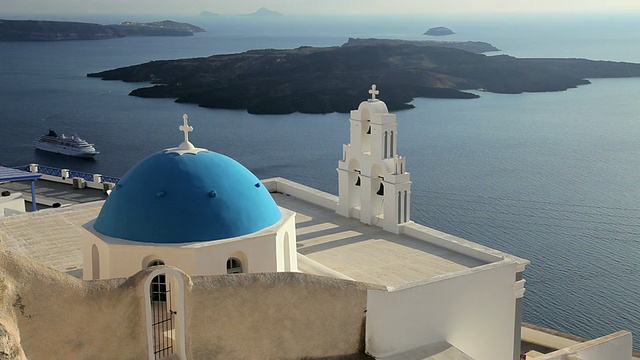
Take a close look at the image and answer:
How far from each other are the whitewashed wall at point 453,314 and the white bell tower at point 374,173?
2673 mm

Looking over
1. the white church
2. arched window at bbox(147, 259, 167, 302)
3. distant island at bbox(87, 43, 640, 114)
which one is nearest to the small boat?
distant island at bbox(87, 43, 640, 114)

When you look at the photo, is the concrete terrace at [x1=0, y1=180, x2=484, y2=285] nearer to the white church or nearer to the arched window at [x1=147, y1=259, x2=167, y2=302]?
the white church

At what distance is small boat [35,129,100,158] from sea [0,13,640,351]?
0.65 m

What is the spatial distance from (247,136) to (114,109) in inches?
809

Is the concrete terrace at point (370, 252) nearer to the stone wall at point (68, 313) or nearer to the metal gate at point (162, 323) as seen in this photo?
the metal gate at point (162, 323)

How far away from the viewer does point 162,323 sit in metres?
9.55

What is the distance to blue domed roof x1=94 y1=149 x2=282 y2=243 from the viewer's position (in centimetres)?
1067

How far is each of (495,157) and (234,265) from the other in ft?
123

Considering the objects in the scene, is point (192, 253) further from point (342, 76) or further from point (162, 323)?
point (342, 76)

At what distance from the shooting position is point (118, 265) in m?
10.7

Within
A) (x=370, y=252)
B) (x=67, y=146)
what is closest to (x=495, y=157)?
(x=67, y=146)

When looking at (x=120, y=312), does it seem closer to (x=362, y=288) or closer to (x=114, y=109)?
(x=362, y=288)

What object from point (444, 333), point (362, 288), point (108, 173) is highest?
point (362, 288)

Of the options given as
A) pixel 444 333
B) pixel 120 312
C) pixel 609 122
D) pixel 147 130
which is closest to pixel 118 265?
pixel 120 312
